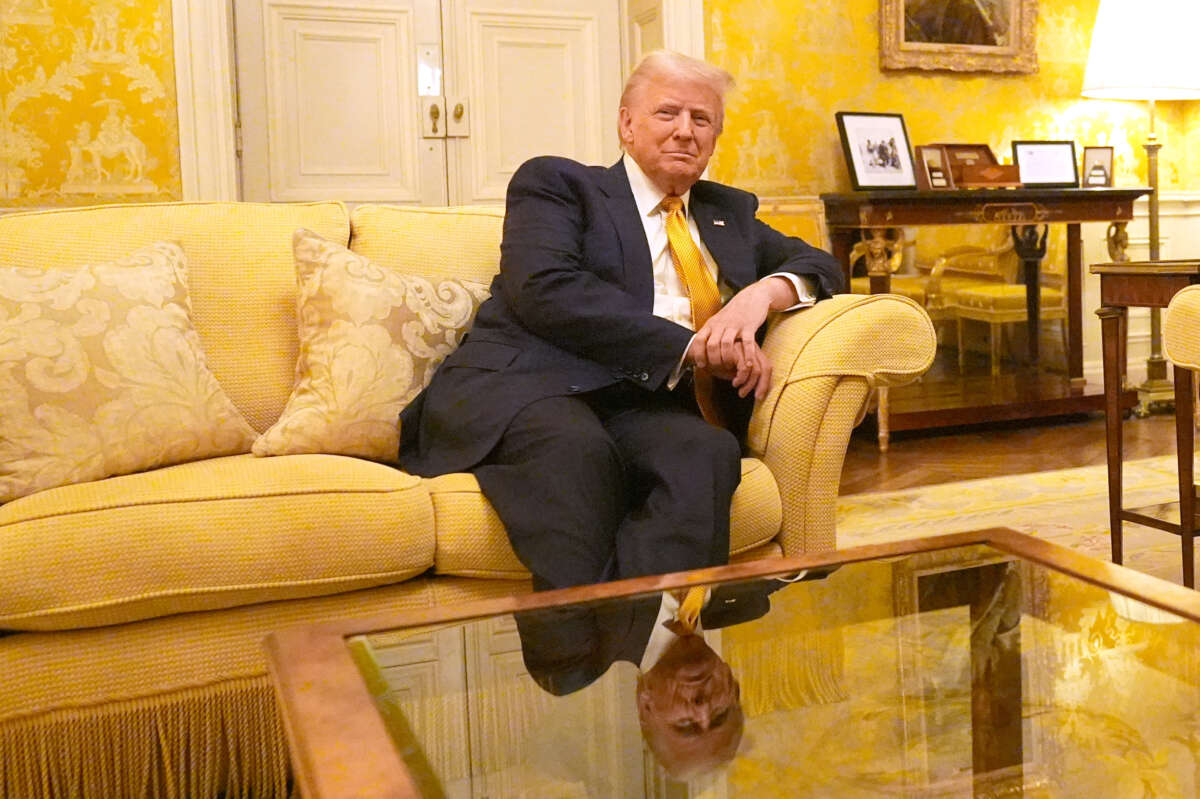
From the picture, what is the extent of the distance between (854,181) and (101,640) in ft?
11.7

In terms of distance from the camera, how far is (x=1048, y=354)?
5.03 m

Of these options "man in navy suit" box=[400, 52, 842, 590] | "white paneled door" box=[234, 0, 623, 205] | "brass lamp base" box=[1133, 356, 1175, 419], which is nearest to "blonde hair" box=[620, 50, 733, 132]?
"man in navy suit" box=[400, 52, 842, 590]

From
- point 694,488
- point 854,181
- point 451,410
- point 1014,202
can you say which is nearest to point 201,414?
point 451,410

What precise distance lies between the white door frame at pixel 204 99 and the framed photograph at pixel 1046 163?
312 centimetres

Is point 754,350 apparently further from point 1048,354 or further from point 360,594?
point 1048,354

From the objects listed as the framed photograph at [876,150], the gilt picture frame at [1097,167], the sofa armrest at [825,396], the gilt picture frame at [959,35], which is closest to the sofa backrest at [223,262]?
the sofa armrest at [825,396]

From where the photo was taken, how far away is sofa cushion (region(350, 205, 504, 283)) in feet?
7.73

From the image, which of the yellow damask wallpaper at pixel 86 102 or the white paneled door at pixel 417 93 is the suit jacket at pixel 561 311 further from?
the white paneled door at pixel 417 93

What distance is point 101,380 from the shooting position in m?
1.88

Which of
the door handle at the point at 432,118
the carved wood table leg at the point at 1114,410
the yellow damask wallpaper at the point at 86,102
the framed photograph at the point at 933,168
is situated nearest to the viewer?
the carved wood table leg at the point at 1114,410

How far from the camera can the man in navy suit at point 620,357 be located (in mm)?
1789

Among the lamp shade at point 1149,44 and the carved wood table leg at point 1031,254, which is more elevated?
the lamp shade at point 1149,44

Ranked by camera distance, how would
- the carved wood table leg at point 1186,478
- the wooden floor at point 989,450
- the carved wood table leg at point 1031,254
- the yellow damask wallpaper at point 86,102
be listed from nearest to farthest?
the carved wood table leg at point 1186,478 < the yellow damask wallpaper at point 86,102 < the wooden floor at point 989,450 < the carved wood table leg at point 1031,254

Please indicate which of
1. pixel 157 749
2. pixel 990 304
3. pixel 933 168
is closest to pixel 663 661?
pixel 157 749
